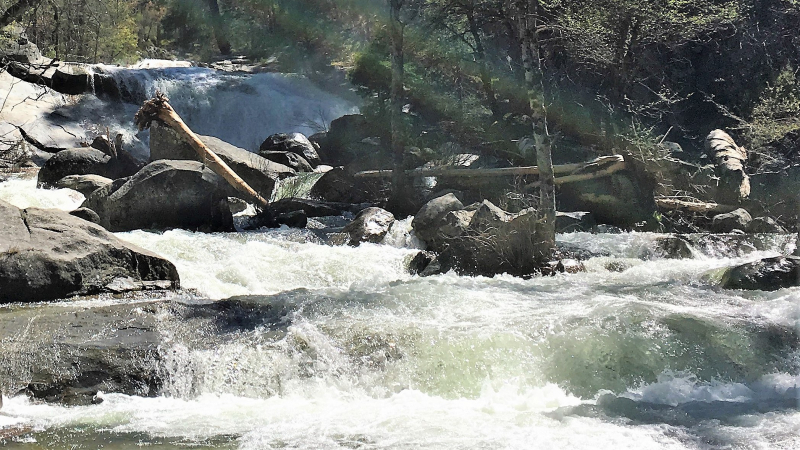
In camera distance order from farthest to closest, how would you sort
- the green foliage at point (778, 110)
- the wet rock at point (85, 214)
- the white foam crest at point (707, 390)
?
the green foliage at point (778, 110) → the wet rock at point (85, 214) → the white foam crest at point (707, 390)

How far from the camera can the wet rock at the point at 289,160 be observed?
1680 cm

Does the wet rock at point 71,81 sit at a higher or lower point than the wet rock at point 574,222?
higher

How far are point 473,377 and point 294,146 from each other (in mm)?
12926

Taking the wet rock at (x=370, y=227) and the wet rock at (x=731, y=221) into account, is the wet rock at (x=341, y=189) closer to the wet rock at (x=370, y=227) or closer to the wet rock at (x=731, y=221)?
the wet rock at (x=370, y=227)

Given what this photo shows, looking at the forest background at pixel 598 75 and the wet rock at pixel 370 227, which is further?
the forest background at pixel 598 75

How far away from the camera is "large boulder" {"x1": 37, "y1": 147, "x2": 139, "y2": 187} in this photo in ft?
45.9

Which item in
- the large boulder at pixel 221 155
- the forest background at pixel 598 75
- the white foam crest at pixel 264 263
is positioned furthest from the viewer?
the forest background at pixel 598 75

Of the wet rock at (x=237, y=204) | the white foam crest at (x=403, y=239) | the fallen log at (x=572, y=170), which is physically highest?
the fallen log at (x=572, y=170)

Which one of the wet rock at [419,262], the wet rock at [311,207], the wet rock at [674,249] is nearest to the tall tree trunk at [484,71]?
the wet rock at [311,207]

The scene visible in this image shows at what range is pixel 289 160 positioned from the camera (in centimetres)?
1686

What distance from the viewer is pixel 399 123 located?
46.9 ft

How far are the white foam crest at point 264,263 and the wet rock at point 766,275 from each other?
4.04 metres

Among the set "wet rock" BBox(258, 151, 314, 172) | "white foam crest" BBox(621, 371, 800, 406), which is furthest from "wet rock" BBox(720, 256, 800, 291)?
"wet rock" BBox(258, 151, 314, 172)

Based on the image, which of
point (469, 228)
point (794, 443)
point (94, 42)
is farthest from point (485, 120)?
point (94, 42)
